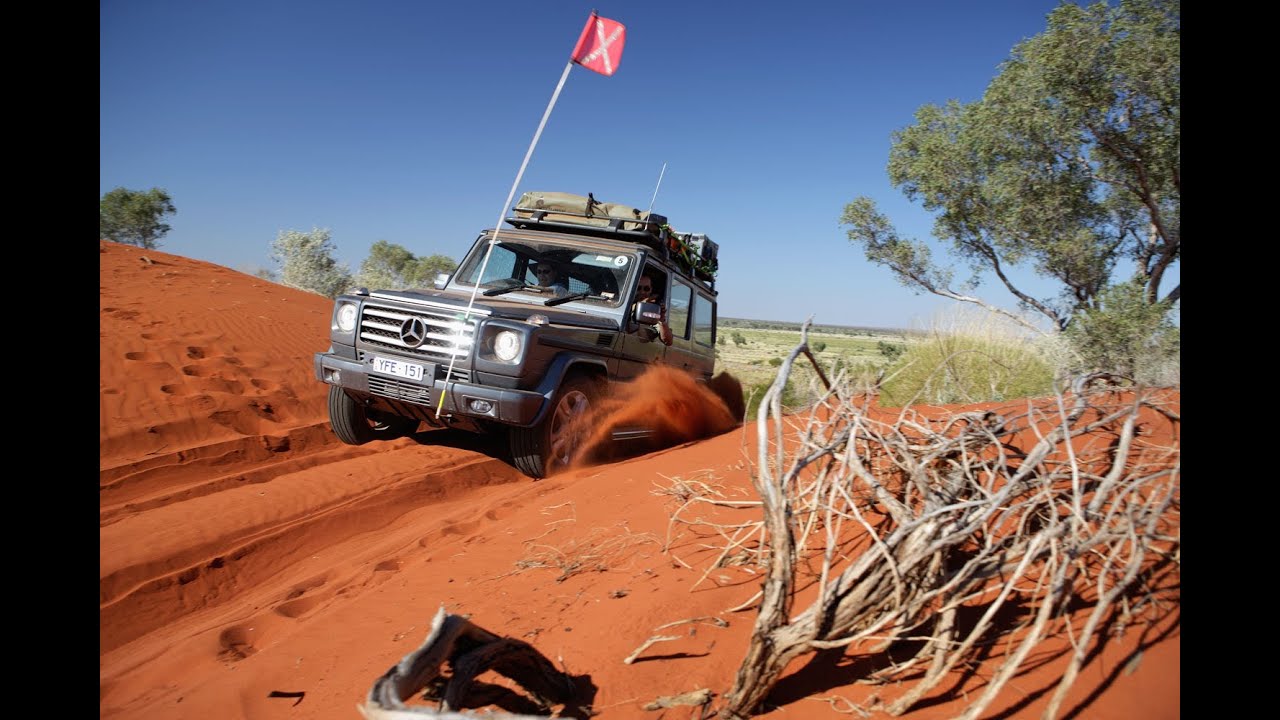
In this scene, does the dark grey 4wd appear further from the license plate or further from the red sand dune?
the red sand dune

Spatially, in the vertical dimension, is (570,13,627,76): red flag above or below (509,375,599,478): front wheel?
above

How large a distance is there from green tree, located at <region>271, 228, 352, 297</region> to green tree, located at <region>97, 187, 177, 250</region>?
19.2 ft

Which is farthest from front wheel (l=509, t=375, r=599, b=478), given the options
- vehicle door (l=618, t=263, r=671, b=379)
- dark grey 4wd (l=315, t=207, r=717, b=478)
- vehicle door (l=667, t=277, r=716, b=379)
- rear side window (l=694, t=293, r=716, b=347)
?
rear side window (l=694, t=293, r=716, b=347)

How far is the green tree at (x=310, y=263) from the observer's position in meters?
20.3

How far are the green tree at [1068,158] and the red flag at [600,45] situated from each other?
5.95 metres

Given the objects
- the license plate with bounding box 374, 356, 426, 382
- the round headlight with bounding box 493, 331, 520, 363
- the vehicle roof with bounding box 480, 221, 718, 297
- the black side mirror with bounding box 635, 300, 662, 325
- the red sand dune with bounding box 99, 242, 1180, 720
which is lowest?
the red sand dune with bounding box 99, 242, 1180, 720

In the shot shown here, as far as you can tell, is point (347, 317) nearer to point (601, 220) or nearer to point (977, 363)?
point (601, 220)

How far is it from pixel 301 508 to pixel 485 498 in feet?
4.07

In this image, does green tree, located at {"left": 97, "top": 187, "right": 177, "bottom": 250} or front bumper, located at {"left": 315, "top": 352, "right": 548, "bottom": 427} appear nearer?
front bumper, located at {"left": 315, "top": 352, "right": 548, "bottom": 427}

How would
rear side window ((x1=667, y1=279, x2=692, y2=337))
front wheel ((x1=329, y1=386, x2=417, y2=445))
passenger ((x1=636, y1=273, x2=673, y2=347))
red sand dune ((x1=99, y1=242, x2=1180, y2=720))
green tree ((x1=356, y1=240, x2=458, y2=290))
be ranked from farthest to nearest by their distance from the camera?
green tree ((x1=356, y1=240, x2=458, y2=290)) → rear side window ((x1=667, y1=279, x2=692, y2=337)) → passenger ((x1=636, y1=273, x2=673, y2=347)) → front wheel ((x1=329, y1=386, x2=417, y2=445)) → red sand dune ((x1=99, y1=242, x2=1180, y2=720))

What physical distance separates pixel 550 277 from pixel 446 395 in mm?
1911

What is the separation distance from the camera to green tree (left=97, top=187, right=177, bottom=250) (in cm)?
2250

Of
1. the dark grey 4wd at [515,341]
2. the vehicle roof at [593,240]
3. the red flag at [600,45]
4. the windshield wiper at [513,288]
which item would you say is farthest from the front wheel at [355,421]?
the red flag at [600,45]
